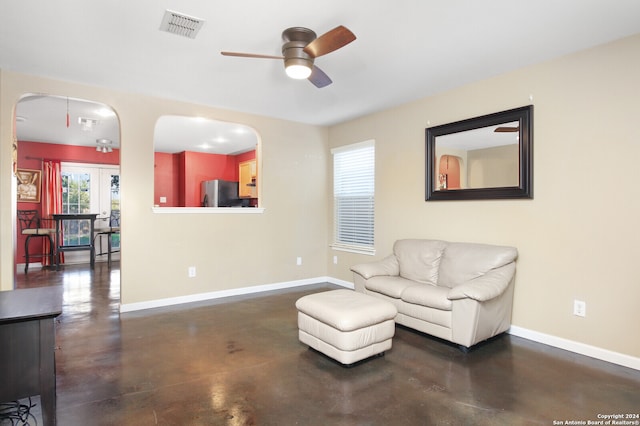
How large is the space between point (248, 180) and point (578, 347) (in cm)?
674

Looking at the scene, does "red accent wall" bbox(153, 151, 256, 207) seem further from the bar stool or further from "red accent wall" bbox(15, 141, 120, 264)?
the bar stool

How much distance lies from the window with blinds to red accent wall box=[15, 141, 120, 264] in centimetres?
581

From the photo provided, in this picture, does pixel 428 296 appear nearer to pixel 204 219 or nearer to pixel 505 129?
pixel 505 129

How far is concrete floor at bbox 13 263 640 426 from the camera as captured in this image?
6.49 ft

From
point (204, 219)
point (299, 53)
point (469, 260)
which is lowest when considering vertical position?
point (469, 260)

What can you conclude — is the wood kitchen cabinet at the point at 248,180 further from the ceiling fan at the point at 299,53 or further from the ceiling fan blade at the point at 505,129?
the ceiling fan blade at the point at 505,129

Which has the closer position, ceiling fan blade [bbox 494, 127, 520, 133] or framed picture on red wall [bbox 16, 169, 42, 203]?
ceiling fan blade [bbox 494, 127, 520, 133]

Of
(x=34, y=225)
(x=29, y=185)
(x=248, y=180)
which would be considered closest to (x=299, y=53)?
(x=248, y=180)

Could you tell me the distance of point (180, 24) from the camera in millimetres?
2477

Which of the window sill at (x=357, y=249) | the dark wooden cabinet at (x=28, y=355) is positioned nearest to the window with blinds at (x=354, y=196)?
the window sill at (x=357, y=249)

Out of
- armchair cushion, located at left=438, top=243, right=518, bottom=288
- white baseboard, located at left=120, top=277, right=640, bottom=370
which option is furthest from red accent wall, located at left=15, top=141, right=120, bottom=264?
armchair cushion, located at left=438, top=243, right=518, bottom=288

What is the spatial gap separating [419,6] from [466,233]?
2359 mm

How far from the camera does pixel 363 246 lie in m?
5.05

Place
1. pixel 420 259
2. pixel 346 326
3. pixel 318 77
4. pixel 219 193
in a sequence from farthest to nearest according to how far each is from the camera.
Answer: pixel 219 193
pixel 420 259
pixel 318 77
pixel 346 326
